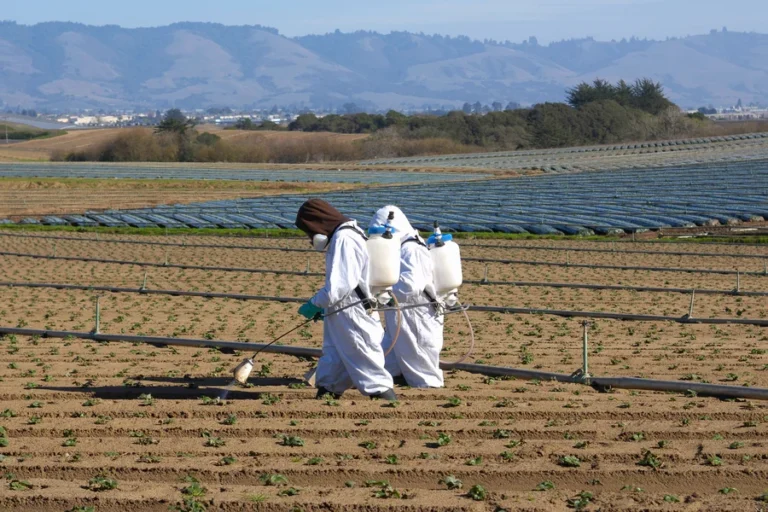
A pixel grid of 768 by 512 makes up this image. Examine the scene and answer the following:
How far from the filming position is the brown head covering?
8.00 metres

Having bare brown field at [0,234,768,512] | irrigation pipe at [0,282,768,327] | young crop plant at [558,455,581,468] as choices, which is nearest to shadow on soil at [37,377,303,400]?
bare brown field at [0,234,768,512]

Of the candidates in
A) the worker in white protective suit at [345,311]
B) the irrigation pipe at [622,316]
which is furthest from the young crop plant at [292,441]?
the irrigation pipe at [622,316]

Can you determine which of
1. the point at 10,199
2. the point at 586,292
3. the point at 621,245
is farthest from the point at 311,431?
the point at 10,199

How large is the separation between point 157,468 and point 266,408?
1514 millimetres

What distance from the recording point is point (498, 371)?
929 centimetres

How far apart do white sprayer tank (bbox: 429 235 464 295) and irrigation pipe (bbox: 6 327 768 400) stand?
3.24 ft

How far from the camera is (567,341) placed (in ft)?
38.0

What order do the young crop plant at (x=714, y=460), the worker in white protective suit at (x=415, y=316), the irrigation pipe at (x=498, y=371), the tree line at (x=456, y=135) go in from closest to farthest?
the young crop plant at (x=714, y=460) → the irrigation pipe at (x=498, y=371) → the worker in white protective suit at (x=415, y=316) → the tree line at (x=456, y=135)

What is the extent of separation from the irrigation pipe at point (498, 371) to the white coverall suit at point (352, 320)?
1.30m

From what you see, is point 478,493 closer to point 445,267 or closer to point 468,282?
point 445,267

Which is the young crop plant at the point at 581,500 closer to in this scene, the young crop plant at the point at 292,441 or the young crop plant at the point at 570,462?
the young crop plant at the point at 570,462

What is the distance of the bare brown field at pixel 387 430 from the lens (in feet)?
19.3

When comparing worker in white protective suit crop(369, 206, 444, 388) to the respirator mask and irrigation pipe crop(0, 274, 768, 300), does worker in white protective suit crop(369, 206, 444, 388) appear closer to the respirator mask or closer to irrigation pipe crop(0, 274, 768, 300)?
the respirator mask

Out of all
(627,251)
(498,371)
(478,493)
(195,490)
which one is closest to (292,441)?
(195,490)
